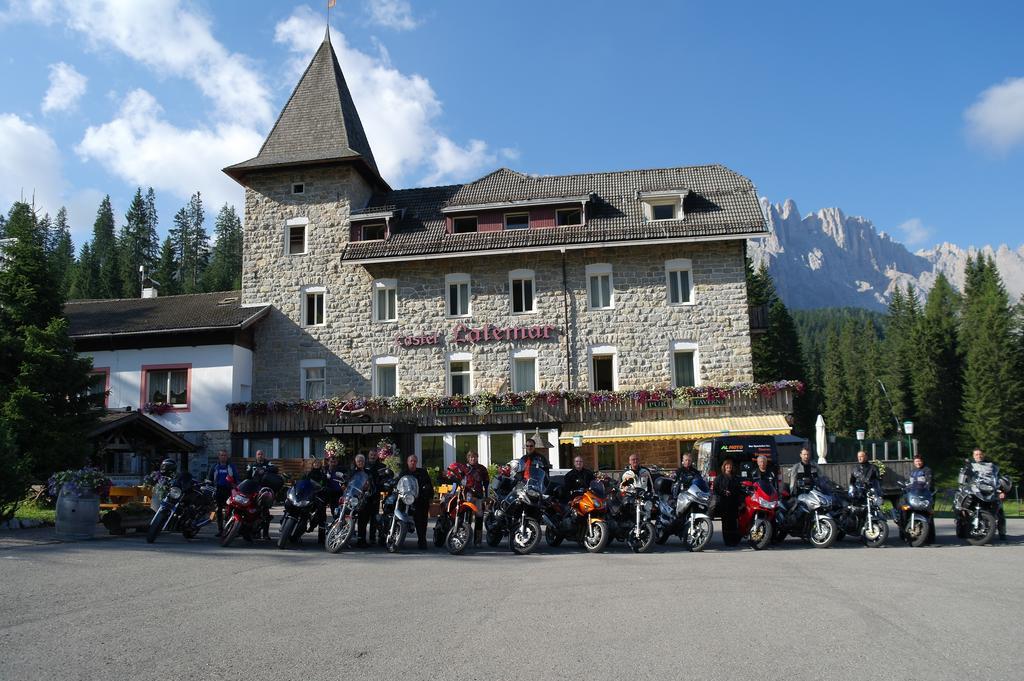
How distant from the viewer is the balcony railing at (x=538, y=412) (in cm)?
2662

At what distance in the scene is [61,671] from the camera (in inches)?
215

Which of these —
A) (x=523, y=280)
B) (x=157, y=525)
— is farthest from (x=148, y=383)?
(x=157, y=525)

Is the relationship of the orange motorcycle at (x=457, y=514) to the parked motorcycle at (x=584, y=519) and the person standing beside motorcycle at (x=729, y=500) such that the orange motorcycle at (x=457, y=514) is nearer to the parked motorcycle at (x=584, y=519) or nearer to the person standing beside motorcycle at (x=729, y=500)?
the parked motorcycle at (x=584, y=519)

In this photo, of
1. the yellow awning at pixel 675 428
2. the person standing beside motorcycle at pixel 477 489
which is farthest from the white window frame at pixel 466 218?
the person standing beside motorcycle at pixel 477 489

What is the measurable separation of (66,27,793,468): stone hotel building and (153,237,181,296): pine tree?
39907 millimetres

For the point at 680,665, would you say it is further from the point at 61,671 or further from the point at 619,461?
the point at 619,461

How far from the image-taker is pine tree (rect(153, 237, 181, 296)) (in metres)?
66.4

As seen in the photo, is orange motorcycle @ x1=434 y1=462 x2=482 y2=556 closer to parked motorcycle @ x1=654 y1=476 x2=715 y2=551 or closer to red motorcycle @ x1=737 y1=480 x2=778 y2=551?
parked motorcycle @ x1=654 y1=476 x2=715 y2=551

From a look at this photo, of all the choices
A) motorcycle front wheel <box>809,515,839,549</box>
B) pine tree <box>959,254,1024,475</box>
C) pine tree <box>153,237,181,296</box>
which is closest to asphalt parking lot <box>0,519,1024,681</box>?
motorcycle front wheel <box>809,515,839,549</box>

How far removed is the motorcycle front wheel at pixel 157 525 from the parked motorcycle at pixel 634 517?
7.99 m

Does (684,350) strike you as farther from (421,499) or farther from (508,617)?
(508,617)

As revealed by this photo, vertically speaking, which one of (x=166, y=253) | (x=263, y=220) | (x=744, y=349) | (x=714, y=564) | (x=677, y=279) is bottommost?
(x=714, y=564)

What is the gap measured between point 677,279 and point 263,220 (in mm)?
16012

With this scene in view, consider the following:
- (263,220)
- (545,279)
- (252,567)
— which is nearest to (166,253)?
(263,220)
